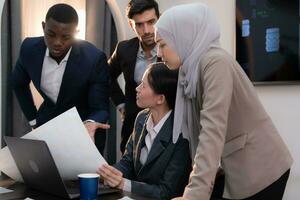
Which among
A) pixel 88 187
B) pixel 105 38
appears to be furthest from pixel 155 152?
pixel 105 38

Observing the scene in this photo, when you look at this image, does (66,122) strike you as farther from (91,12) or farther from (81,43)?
(91,12)

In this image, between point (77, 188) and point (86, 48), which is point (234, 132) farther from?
point (86, 48)

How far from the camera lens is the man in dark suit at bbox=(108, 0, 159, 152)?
2379 mm

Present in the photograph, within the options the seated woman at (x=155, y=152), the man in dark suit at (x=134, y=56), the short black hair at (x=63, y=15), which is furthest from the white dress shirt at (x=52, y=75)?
the man in dark suit at (x=134, y=56)

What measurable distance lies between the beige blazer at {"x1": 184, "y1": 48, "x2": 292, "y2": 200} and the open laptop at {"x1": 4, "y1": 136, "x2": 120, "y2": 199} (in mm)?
398

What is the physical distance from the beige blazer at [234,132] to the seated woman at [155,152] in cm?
16

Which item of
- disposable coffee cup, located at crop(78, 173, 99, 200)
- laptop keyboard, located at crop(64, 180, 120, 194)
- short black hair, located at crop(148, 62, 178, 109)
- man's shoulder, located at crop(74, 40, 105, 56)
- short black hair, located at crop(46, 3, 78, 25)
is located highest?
short black hair, located at crop(46, 3, 78, 25)

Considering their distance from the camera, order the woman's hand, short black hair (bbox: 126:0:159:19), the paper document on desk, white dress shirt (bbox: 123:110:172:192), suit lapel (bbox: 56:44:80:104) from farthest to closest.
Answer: short black hair (bbox: 126:0:159:19) < suit lapel (bbox: 56:44:80:104) < white dress shirt (bbox: 123:110:172:192) < the woman's hand < the paper document on desk

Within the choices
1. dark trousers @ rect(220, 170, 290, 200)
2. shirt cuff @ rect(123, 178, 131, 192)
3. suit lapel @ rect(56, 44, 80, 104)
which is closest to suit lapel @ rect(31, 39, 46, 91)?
suit lapel @ rect(56, 44, 80, 104)

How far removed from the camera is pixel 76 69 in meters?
2.03

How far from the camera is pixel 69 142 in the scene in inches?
56.9

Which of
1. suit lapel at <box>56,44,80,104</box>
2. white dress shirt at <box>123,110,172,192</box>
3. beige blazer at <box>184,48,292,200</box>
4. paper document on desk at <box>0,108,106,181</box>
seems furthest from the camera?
suit lapel at <box>56,44,80,104</box>

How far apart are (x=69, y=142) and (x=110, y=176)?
216mm

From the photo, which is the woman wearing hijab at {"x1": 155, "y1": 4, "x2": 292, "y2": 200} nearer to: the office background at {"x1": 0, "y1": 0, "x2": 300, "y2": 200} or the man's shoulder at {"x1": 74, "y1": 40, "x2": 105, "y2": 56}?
the man's shoulder at {"x1": 74, "y1": 40, "x2": 105, "y2": 56}
